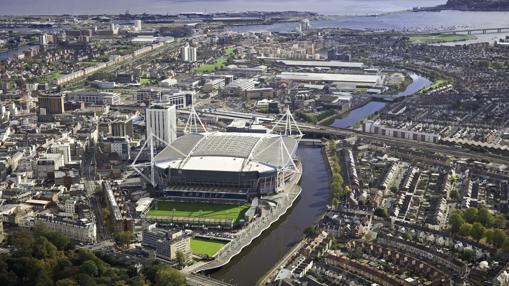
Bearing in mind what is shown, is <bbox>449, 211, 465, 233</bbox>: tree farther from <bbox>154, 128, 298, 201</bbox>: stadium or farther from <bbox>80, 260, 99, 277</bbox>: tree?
<bbox>80, 260, 99, 277</bbox>: tree

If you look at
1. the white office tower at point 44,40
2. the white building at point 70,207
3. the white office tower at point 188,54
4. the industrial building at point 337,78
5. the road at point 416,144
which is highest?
the white office tower at point 44,40

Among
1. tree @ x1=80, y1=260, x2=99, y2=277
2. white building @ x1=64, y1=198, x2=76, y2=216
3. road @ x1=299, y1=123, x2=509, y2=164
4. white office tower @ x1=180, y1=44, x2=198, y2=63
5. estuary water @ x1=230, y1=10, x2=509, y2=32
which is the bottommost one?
white building @ x1=64, y1=198, x2=76, y2=216

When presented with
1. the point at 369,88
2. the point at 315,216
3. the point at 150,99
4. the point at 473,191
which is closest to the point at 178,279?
the point at 315,216

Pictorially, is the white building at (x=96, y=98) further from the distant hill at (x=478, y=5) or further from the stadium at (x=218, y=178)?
the distant hill at (x=478, y=5)

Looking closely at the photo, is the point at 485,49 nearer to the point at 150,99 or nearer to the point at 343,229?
the point at 150,99

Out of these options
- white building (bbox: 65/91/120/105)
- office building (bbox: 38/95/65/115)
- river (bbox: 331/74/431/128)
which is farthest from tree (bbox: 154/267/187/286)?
white building (bbox: 65/91/120/105)

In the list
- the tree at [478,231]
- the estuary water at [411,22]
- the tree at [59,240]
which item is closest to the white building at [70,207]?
the tree at [59,240]

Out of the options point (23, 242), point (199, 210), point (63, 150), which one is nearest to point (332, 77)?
point (63, 150)
